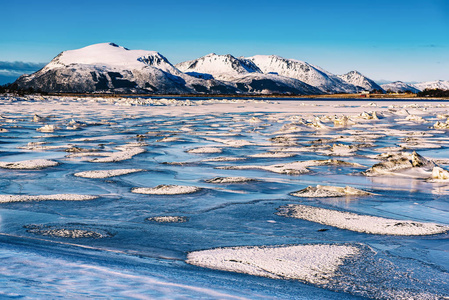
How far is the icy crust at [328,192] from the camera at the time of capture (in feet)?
23.7

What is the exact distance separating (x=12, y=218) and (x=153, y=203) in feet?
6.13

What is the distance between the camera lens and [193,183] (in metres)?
8.27

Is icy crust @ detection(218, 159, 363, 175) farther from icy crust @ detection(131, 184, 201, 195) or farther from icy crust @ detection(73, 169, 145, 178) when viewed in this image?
icy crust @ detection(131, 184, 201, 195)

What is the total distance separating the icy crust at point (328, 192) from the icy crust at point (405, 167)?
1.94 metres

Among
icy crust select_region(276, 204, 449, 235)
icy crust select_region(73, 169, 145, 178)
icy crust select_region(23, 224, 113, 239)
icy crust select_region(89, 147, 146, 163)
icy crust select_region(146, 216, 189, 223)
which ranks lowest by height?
icy crust select_region(23, 224, 113, 239)

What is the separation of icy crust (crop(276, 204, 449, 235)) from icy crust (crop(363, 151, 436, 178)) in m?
3.39

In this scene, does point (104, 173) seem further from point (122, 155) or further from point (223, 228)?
point (223, 228)

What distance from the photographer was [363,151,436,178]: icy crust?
916 cm

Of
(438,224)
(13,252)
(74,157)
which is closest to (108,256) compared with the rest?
(13,252)

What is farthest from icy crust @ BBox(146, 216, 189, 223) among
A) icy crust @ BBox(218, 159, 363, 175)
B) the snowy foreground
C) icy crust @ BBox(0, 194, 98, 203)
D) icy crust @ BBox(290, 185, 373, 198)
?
icy crust @ BBox(218, 159, 363, 175)

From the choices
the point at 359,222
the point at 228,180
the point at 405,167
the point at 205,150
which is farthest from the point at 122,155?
the point at 359,222

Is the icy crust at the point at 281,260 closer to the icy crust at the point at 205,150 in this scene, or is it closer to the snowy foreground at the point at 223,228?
the snowy foreground at the point at 223,228

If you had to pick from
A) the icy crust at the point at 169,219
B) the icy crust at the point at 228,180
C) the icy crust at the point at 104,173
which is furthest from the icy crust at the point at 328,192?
the icy crust at the point at 104,173

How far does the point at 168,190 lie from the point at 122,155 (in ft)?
15.6
